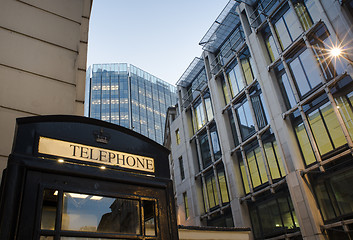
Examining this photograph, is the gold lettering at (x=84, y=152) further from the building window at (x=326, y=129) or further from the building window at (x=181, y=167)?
the building window at (x=181, y=167)

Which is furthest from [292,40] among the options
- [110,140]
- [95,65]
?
[95,65]

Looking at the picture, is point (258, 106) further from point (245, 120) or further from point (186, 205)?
point (186, 205)

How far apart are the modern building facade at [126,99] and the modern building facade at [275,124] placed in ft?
201

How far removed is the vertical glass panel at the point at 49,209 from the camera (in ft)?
7.41

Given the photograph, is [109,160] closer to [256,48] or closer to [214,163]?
[256,48]

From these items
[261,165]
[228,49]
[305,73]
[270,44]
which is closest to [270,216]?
[261,165]

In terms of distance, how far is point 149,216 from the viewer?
282cm

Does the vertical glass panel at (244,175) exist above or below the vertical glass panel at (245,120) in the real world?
below

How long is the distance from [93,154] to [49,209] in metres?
0.65

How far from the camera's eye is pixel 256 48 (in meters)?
22.2

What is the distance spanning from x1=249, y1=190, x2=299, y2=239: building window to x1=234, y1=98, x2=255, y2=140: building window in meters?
5.19

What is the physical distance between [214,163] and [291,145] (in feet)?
29.0

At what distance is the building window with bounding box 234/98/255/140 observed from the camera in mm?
22531

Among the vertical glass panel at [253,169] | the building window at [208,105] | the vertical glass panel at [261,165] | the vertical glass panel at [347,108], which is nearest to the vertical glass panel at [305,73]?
the vertical glass panel at [347,108]
